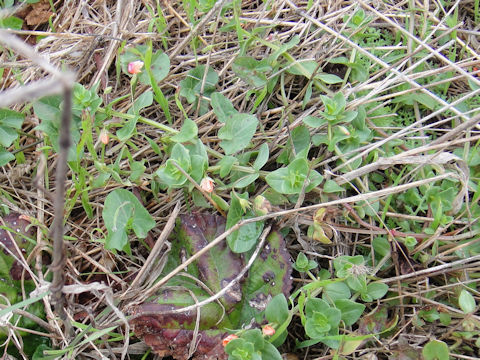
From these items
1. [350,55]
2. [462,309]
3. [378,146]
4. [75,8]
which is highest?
[75,8]

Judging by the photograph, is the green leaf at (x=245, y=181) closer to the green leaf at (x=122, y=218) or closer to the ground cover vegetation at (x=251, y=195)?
the ground cover vegetation at (x=251, y=195)

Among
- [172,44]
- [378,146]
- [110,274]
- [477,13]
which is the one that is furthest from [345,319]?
[477,13]

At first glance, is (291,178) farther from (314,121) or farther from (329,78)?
(329,78)

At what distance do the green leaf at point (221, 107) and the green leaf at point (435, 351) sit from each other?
1.34 metres

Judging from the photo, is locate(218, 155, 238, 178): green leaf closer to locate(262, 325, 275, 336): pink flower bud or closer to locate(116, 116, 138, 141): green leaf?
locate(116, 116, 138, 141): green leaf

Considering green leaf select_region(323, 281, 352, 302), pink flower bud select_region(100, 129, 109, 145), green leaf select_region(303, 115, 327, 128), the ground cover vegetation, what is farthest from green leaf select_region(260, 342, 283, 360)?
pink flower bud select_region(100, 129, 109, 145)

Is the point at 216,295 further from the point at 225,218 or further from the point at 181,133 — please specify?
the point at 181,133

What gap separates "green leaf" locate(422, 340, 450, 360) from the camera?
72.3 inches

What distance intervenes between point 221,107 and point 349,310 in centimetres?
111

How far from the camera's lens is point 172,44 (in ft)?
8.41

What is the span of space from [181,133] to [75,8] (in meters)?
1.27

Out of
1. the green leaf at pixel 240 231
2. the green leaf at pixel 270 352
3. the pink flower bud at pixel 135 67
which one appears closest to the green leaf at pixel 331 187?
the green leaf at pixel 240 231

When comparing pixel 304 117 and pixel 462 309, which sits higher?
pixel 304 117

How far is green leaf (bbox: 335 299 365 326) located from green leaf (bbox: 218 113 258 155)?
803 mm
